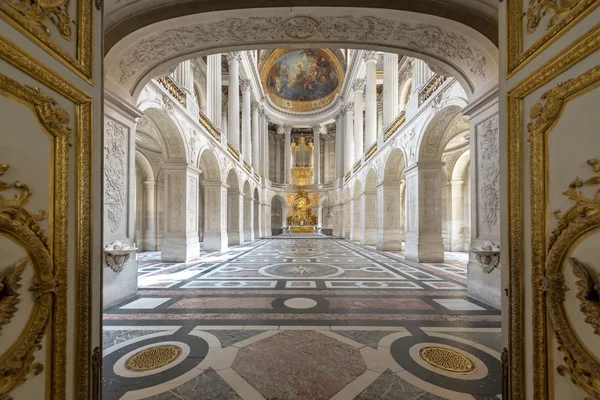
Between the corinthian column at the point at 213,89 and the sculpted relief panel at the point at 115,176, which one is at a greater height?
the corinthian column at the point at 213,89

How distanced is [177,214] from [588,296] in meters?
9.06

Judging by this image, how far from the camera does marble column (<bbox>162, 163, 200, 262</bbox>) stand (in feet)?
27.5

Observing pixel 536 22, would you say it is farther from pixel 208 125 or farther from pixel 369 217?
pixel 369 217

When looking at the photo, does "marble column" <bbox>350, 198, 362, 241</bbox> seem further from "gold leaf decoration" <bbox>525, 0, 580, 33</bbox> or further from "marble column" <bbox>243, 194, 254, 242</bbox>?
"gold leaf decoration" <bbox>525, 0, 580, 33</bbox>

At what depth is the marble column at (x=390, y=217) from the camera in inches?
455

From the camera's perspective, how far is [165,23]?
11.8 ft

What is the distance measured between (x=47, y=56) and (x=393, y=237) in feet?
39.3

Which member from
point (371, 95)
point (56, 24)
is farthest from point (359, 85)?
point (56, 24)

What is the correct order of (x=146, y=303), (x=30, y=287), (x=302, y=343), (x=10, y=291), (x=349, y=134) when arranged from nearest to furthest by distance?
(x=10, y=291), (x=30, y=287), (x=302, y=343), (x=146, y=303), (x=349, y=134)

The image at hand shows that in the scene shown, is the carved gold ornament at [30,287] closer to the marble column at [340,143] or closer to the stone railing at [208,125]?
the stone railing at [208,125]

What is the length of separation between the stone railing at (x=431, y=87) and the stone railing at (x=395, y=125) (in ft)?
4.98

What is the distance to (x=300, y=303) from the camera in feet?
13.4

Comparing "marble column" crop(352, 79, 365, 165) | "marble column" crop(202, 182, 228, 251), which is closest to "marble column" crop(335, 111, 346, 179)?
"marble column" crop(352, 79, 365, 165)

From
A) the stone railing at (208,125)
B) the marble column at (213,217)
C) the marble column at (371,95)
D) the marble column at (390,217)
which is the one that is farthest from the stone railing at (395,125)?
the marble column at (213,217)
